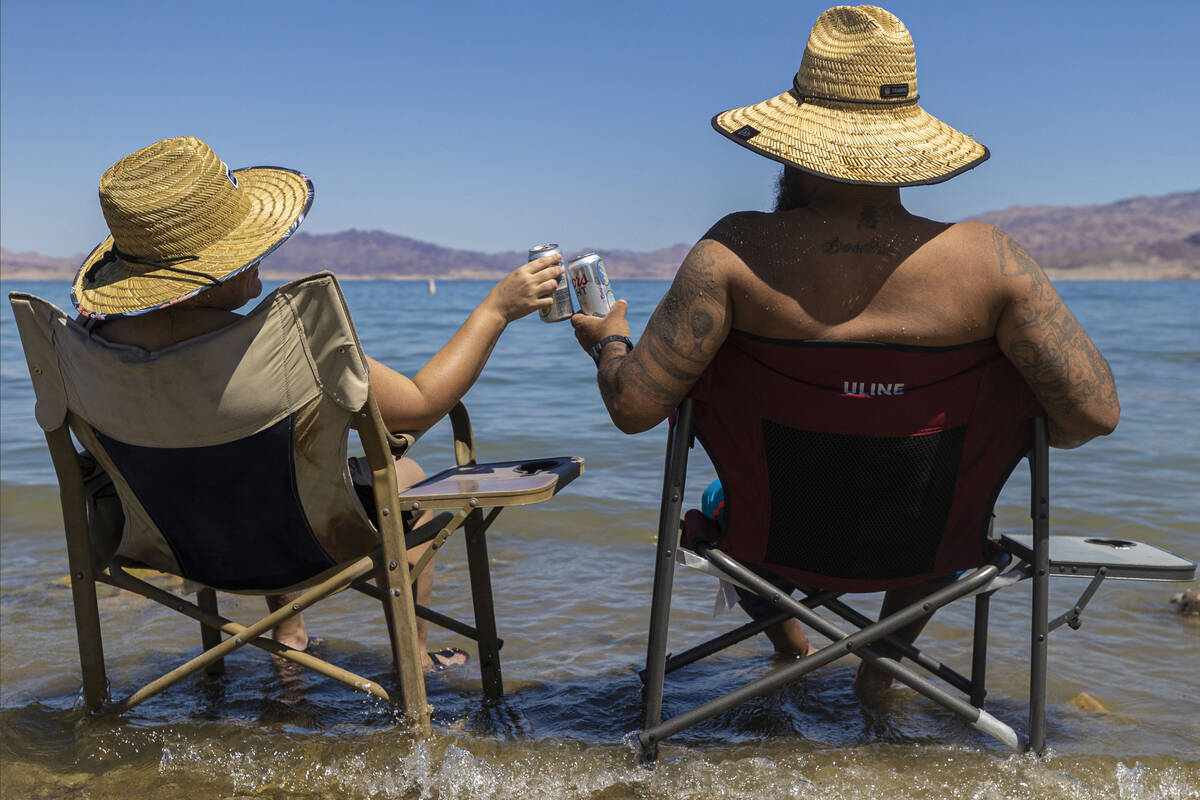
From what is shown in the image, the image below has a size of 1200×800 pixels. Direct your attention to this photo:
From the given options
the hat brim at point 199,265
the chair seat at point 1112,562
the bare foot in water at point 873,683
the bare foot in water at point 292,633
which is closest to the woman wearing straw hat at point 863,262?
the chair seat at point 1112,562

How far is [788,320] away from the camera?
88.9 inches

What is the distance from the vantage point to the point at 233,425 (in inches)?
92.2

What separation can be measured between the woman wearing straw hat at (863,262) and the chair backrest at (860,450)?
8 centimetres

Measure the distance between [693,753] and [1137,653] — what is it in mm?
2008

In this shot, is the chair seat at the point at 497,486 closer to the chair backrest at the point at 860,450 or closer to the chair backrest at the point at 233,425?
the chair backrest at the point at 233,425

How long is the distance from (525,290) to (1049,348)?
1.32 m

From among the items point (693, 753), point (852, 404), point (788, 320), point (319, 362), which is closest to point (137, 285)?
point (319, 362)

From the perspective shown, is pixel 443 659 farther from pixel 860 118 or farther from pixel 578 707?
pixel 860 118

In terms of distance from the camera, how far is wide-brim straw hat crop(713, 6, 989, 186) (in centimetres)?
223

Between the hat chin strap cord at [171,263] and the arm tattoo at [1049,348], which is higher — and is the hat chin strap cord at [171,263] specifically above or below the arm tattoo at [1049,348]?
above

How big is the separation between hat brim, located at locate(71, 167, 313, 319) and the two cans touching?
69cm

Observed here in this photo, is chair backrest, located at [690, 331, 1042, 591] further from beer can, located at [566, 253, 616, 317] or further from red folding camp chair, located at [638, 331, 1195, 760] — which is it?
beer can, located at [566, 253, 616, 317]

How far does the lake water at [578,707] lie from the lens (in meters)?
2.60

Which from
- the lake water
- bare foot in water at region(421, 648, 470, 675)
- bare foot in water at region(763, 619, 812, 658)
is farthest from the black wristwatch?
bare foot in water at region(421, 648, 470, 675)
